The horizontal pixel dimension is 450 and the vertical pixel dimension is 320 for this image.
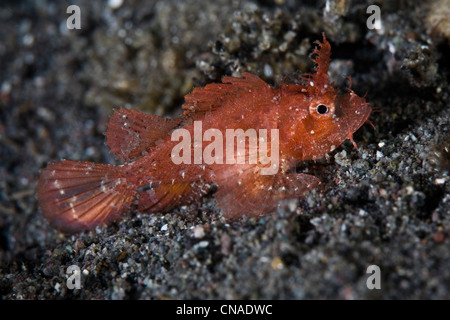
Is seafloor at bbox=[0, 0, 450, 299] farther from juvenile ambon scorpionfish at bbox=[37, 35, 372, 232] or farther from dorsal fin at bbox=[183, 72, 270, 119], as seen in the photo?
dorsal fin at bbox=[183, 72, 270, 119]

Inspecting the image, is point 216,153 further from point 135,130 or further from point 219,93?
point 135,130

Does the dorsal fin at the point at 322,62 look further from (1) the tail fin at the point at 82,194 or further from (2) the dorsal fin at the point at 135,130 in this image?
(1) the tail fin at the point at 82,194

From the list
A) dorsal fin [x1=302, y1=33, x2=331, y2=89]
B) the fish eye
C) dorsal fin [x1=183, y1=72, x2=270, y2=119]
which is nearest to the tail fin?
dorsal fin [x1=183, y1=72, x2=270, y2=119]

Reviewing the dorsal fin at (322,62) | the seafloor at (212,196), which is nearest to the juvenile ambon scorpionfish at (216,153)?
the dorsal fin at (322,62)

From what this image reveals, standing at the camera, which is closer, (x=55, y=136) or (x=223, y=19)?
(x=223, y=19)

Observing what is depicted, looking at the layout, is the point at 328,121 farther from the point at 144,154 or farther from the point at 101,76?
the point at 101,76

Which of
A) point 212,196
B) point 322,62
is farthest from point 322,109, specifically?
point 212,196

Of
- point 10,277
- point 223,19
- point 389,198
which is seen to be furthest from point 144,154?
point 223,19
